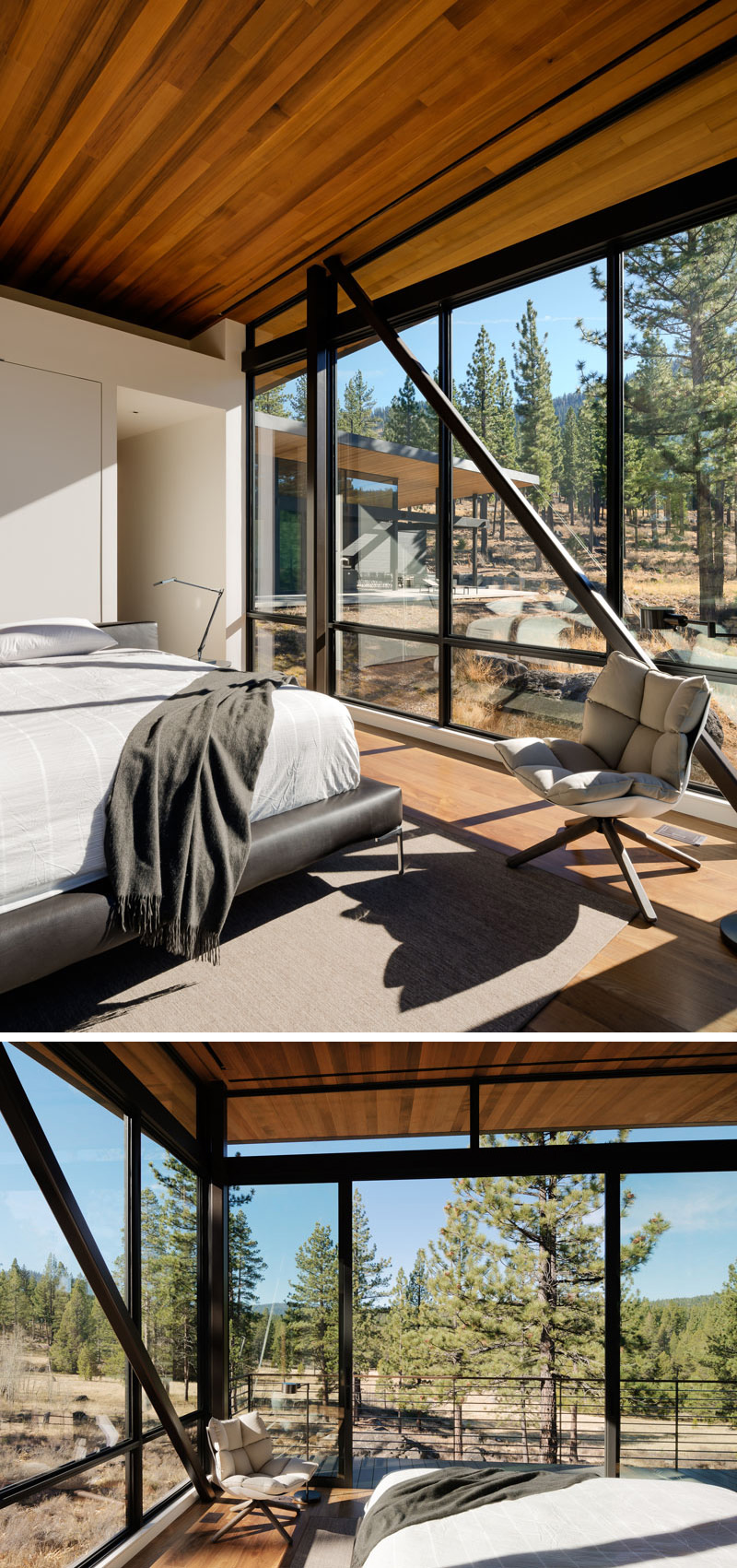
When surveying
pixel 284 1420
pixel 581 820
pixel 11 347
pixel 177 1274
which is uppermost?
pixel 11 347

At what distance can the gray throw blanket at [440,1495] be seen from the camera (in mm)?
2871

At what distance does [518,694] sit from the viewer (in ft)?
16.7

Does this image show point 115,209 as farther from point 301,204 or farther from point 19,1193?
point 19,1193

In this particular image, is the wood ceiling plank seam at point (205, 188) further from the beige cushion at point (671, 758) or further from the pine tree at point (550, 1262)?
the pine tree at point (550, 1262)

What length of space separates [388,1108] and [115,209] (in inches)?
219

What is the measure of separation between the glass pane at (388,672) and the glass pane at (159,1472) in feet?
14.1

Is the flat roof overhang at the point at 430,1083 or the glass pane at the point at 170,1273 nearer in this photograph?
the flat roof overhang at the point at 430,1083

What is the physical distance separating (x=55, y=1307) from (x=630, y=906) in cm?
263

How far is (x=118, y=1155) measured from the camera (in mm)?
3873

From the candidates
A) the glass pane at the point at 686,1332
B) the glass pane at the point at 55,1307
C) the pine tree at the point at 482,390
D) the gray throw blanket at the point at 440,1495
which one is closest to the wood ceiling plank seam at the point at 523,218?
the pine tree at the point at 482,390

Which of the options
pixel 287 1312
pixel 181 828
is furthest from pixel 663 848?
pixel 287 1312

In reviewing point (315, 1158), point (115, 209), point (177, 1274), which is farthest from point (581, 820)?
point (115, 209)

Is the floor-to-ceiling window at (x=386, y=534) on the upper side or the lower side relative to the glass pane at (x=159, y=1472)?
upper

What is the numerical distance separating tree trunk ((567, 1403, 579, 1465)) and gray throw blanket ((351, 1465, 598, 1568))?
169 cm
